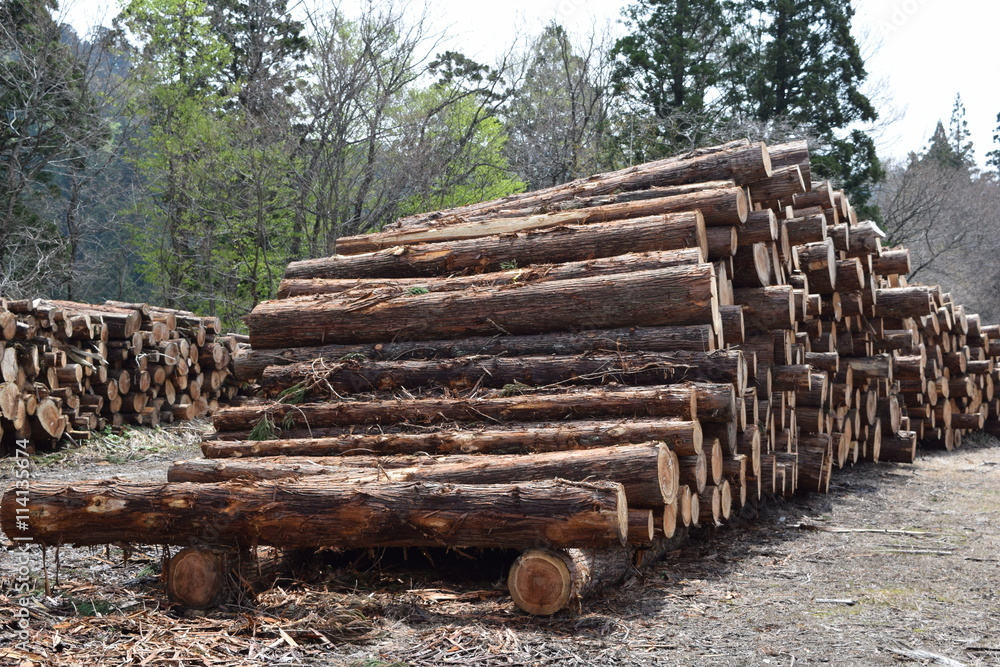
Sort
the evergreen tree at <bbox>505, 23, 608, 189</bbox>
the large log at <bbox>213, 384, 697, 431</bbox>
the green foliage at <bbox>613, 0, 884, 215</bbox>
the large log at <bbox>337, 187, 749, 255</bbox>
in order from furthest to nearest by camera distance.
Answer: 1. the green foliage at <bbox>613, 0, 884, 215</bbox>
2. the evergreen tree at <bbox>505, 23, 608, 189</bbox>
3. the large log at <bbox>337, 187, 749, 255</bbox>
4. the large log at <bbox>213, 384, 697, 431</bbox>

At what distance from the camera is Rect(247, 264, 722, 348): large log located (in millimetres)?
6223

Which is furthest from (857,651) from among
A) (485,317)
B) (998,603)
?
(485,317)

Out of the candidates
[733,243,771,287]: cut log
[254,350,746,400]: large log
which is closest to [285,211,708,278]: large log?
[733,243,771,287]: cut log

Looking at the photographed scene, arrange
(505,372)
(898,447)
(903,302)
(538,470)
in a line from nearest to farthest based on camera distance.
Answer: (538,470) < (505,372) < (903,302) < (898,447)

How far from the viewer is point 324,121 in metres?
18.4

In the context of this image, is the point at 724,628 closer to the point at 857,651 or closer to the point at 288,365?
the point at 857,651

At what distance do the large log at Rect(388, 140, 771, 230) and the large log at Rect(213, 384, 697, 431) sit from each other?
279cm

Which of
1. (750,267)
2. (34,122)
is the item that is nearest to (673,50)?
(34,122)

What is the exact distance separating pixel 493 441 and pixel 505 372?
3.02 feet

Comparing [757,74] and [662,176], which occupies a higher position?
[757,74]

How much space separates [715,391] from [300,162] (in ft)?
50.2

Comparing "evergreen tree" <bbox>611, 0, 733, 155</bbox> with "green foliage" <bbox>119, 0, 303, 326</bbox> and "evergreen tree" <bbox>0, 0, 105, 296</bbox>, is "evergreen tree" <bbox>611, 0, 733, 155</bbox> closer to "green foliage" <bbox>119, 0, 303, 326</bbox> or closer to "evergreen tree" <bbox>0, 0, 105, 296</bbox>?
"green foliage" <bbox>119, 0, 303, 326</bbox>

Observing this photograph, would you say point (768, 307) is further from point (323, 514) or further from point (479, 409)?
point (323, 514)

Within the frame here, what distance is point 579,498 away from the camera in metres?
4.26
